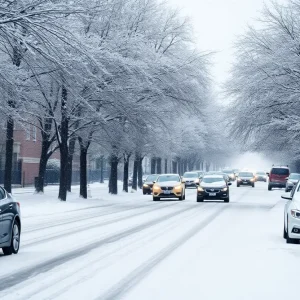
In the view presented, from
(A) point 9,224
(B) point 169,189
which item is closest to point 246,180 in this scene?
(B) point 169,189

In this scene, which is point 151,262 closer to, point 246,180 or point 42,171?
point 42,171

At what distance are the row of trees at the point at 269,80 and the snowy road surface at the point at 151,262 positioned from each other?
16.5 m

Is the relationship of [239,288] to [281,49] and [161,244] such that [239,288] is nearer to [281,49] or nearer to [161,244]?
[161,244]

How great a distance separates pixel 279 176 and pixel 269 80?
81.9ft

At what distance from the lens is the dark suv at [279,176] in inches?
2507

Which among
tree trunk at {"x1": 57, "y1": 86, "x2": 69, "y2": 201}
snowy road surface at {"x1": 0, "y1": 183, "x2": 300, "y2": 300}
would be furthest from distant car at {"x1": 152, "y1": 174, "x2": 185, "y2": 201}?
snowy road surface at {"x1": 0, "y1": 183, "x2": 300, "y2": 300}

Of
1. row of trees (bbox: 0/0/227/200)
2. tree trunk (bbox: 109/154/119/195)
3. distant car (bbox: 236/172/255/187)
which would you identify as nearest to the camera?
row of trees (bbox: 0/0/227/200)

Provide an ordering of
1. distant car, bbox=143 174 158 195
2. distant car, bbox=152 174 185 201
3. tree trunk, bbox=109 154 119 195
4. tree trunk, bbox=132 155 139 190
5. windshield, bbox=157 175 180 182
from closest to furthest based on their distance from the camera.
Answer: distant car, bbox=152 174 185 201 < windshield, bbox=157 175 180 182 < tree trunk, bbox=109 154 119 195 < distant car, bbox=143 174 158 195 < tree trunk, bbox=132 155 139 190

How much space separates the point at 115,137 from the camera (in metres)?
38.1

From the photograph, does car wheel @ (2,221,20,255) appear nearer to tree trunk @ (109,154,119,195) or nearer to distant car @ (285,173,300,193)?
tree trunk @ (109,154,119,195)

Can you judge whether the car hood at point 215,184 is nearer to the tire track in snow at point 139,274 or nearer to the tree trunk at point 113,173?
the tree trunk at point 113,173

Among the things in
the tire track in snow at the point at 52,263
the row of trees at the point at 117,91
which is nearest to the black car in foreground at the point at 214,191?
the row of trees at the point at 117,91

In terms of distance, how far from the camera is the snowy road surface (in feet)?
32.4

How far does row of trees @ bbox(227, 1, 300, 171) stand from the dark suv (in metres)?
16.6
